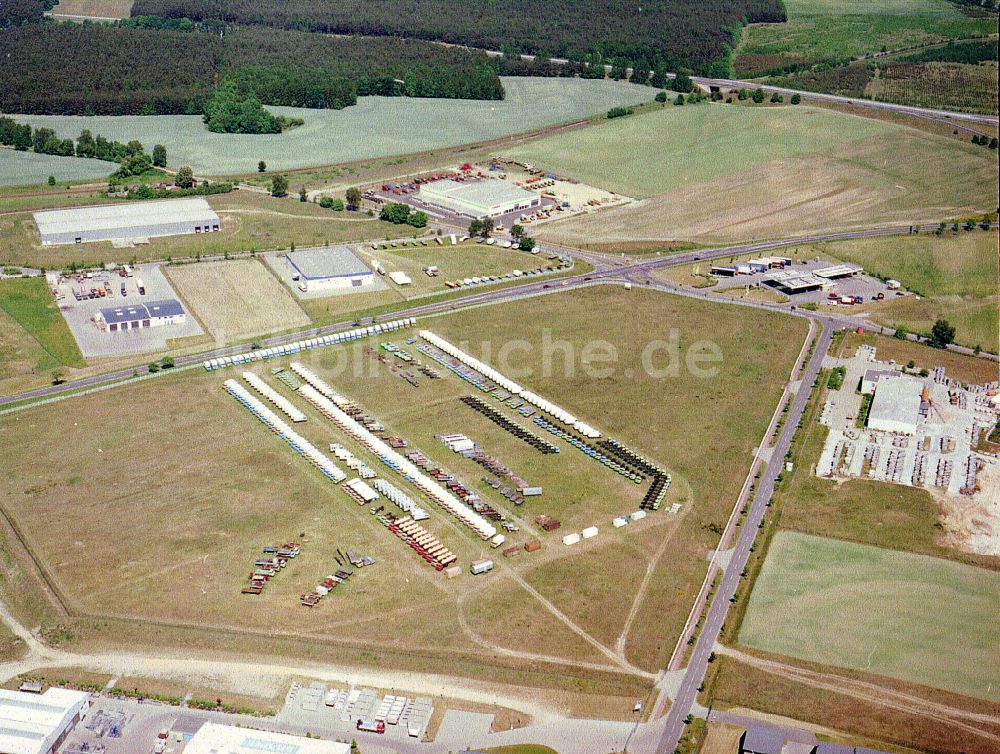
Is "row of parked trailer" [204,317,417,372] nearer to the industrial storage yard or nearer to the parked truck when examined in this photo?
the industrial storage yard

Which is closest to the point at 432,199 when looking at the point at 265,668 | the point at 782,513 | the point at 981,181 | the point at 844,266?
the point at 844,266

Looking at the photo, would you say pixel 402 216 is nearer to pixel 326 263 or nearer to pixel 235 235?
pixel 326 263

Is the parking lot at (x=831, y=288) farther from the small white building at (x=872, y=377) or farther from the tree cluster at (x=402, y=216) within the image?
the tree cluster at (x=402, y=216)

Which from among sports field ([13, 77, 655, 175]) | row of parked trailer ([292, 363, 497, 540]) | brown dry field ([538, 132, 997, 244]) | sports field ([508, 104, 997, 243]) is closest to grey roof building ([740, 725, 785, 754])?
row of parked trailer ([292, 363, 497, 540])

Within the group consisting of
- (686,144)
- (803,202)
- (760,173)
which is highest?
(686,144)

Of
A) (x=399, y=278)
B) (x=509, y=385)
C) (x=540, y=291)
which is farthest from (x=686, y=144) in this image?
(x=509, y=385)

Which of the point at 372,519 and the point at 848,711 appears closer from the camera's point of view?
the point at 848,711
